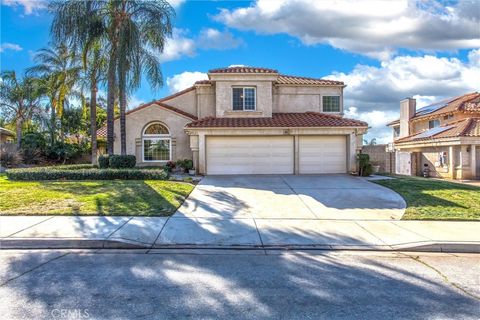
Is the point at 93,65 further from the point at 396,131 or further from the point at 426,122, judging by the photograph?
the point at 396,131

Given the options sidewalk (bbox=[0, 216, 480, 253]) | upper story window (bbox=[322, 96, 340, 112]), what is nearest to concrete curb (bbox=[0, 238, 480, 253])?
sidewalk (bbox=[0, 216, 480, 253])

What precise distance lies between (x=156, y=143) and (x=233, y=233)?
574 inches

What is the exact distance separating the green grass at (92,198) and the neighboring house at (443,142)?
18.2 metres

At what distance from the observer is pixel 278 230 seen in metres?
8.19

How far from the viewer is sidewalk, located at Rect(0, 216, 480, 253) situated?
6995 mm

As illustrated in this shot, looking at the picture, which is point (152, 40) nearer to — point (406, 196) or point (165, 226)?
point (165, 226)

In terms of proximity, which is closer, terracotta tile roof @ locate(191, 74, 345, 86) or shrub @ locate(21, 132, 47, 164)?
terracotta tile roof @ locate(191, 74, 345, 86)

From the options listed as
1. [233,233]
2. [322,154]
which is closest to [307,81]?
[322,154]

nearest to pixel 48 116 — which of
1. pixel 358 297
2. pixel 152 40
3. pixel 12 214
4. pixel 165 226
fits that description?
pixel 152 40

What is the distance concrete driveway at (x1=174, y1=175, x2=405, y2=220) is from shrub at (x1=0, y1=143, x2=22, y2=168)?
13455 millimetres

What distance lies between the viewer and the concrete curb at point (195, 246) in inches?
271

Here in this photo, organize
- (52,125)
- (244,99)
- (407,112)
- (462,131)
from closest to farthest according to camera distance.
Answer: (244,99) → (462,131) → (52,125) → (407,112)

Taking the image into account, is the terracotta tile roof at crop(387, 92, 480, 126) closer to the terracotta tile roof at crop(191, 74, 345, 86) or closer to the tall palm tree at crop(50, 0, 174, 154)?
the terracotta tile roof at crop(191, 74, 345, 86)

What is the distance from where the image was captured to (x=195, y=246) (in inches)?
275
